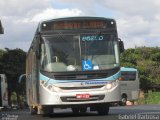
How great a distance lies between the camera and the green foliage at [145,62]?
73.2 metres

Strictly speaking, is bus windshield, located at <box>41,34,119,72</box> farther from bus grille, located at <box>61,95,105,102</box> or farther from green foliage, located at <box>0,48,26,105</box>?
green foliage, located at <box>0,48,26,105</box>

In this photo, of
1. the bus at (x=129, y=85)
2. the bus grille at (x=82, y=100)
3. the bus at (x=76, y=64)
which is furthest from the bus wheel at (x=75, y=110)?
the bus at (x=129, y=85)

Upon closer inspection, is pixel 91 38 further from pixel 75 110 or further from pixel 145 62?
pixel 145 62

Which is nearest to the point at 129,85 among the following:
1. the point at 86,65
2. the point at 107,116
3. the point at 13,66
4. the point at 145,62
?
the point at 145,62

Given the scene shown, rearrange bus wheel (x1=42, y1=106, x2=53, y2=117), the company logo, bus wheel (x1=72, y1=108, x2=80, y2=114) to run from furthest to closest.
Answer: bus wheel (x1=72, y1=108, x2=80, y2=114)
bus wheel (x1=42, y1=106, x2=53, y2=117)
the company logo

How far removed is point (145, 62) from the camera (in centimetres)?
7488

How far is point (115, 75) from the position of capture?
819 inches

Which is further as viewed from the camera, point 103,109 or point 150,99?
point 150,99

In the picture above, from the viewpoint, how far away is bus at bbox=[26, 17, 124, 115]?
20.5m

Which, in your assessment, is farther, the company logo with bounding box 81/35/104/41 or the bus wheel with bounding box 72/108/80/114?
the bus wheel with bounding box 72/108/80/114

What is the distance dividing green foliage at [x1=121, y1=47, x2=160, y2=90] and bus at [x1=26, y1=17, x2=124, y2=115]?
52.0 metres

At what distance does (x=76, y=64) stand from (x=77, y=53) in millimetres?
404

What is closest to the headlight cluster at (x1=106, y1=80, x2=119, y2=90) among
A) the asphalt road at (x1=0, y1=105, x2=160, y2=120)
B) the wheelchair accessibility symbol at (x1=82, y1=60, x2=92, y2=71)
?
the wheelchair accessibility symbol at (x1=82, y1=60, x2=92, y2=71)

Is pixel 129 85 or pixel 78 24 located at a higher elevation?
pixel 78 24
